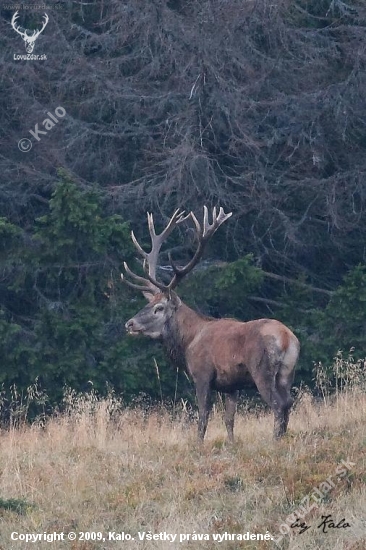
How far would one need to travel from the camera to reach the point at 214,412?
13.7 meters

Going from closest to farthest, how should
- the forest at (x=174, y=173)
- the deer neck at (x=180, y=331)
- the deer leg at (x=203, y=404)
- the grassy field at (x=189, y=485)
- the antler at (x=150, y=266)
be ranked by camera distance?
the grassy field at (x=189, y=485)
the deer leg at (x=203, y=404)
the deer neck at (x=180, y=331)
the antler at (x=150, y=266)
the forest at (x=174, y=173)

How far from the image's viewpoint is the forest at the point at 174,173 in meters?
15.3

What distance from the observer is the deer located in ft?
34.8

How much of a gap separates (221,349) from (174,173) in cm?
493

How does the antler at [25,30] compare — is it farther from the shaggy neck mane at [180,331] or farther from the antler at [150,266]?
the shaggy neck mane at [180,331]

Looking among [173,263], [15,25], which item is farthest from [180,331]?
[15,25]

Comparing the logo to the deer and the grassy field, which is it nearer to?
the deer

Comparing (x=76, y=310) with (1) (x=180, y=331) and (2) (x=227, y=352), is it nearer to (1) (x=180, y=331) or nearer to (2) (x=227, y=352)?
(1) (x=180, y=331)

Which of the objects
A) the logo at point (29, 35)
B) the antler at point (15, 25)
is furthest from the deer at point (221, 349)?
the antler at point (15, 25)

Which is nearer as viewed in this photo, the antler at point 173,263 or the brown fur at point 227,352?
the brown fur at point 227,352

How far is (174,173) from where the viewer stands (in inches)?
615

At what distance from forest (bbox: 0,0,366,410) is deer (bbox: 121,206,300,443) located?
263cm

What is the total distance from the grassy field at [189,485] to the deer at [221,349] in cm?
35

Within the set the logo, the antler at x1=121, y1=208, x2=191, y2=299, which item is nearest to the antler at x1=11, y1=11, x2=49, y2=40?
the logo
